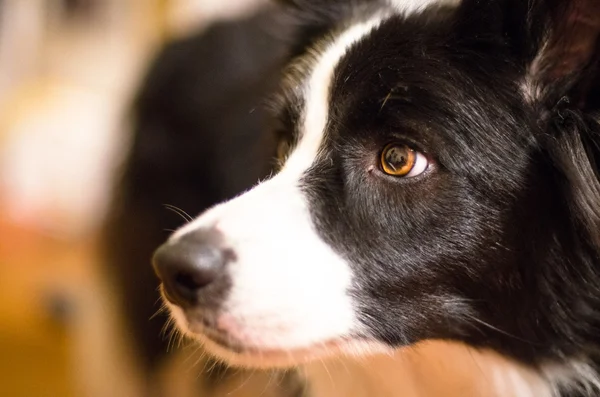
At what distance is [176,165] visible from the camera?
6.89 feet

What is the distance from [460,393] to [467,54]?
2.16 ft

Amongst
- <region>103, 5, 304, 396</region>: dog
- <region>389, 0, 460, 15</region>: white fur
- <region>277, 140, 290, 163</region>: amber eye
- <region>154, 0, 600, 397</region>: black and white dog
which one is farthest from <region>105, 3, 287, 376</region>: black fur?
<region>154, 0, 600, 397</region>: black and white dog

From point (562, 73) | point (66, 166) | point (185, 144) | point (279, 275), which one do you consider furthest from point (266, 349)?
point (66, 166)

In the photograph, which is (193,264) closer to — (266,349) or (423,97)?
(266,349)

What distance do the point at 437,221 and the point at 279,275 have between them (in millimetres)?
295

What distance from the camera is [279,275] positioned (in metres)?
1.10

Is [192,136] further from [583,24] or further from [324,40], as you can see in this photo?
[583,24]

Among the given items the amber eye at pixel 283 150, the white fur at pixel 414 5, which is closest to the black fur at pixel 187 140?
the amber eye at pixel 283 150

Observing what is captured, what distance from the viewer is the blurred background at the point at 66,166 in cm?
Result: 258

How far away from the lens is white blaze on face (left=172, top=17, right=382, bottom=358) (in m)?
1.10

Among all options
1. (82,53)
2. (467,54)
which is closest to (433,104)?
(467,54)

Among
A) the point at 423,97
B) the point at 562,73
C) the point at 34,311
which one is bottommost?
the point at 34,311

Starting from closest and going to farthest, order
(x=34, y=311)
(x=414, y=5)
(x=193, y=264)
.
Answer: (x=193, y=264)
(x=414, y=5)
(x=34, y=311)

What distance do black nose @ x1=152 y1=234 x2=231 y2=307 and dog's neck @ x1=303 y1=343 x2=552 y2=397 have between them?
15.8 inches
